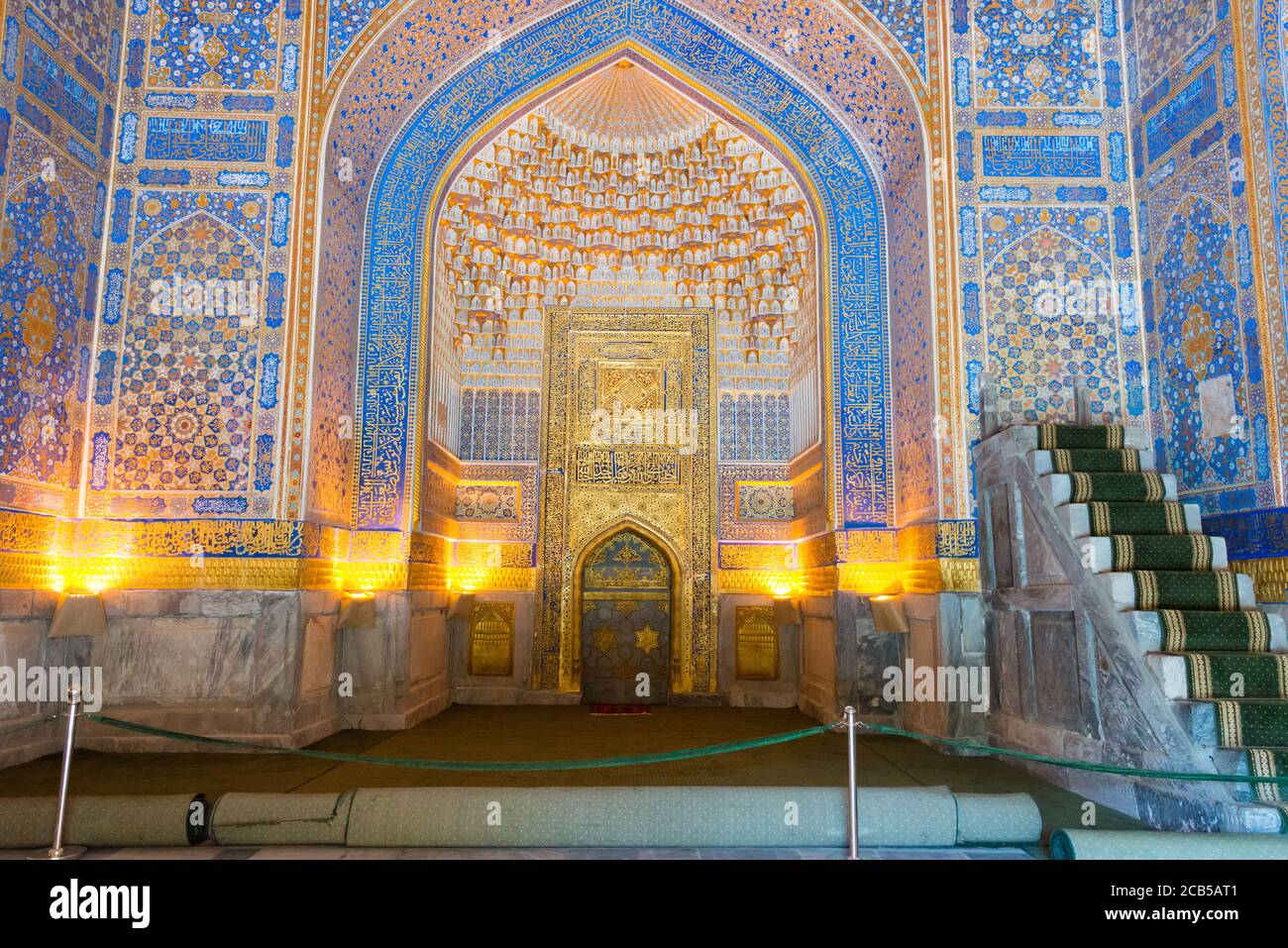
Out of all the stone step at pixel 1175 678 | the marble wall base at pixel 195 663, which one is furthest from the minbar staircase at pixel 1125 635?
the marble wall base at pixel 195 663

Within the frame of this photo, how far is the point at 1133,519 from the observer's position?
14.7 ft

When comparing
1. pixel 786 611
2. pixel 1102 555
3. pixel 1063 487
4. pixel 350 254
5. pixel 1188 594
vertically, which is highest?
pixel 350 254

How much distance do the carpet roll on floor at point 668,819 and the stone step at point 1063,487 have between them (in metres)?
1.83

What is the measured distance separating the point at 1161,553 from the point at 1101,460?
2.59 feet

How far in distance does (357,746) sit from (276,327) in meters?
2.98

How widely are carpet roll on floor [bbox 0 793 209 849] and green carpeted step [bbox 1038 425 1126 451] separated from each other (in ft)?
15.7

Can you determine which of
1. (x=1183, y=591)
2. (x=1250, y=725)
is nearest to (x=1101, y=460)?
(x=1183, y=591)

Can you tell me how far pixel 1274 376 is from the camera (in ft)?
15.2

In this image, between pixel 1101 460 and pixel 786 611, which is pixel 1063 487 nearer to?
pixel 1101 460

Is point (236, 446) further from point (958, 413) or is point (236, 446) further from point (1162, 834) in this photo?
point (1162, 834)

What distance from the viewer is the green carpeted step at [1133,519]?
4.44 metres

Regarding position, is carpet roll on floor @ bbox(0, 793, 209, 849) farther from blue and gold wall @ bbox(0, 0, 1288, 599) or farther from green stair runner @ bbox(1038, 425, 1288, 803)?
green stair runner @ bbox(1038, 425, 1288, 803)

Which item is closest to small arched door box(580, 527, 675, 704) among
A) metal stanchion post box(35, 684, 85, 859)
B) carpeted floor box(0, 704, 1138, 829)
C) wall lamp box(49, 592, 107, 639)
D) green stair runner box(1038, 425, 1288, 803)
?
carpeted floor box(0, 704, 1138, 829)
